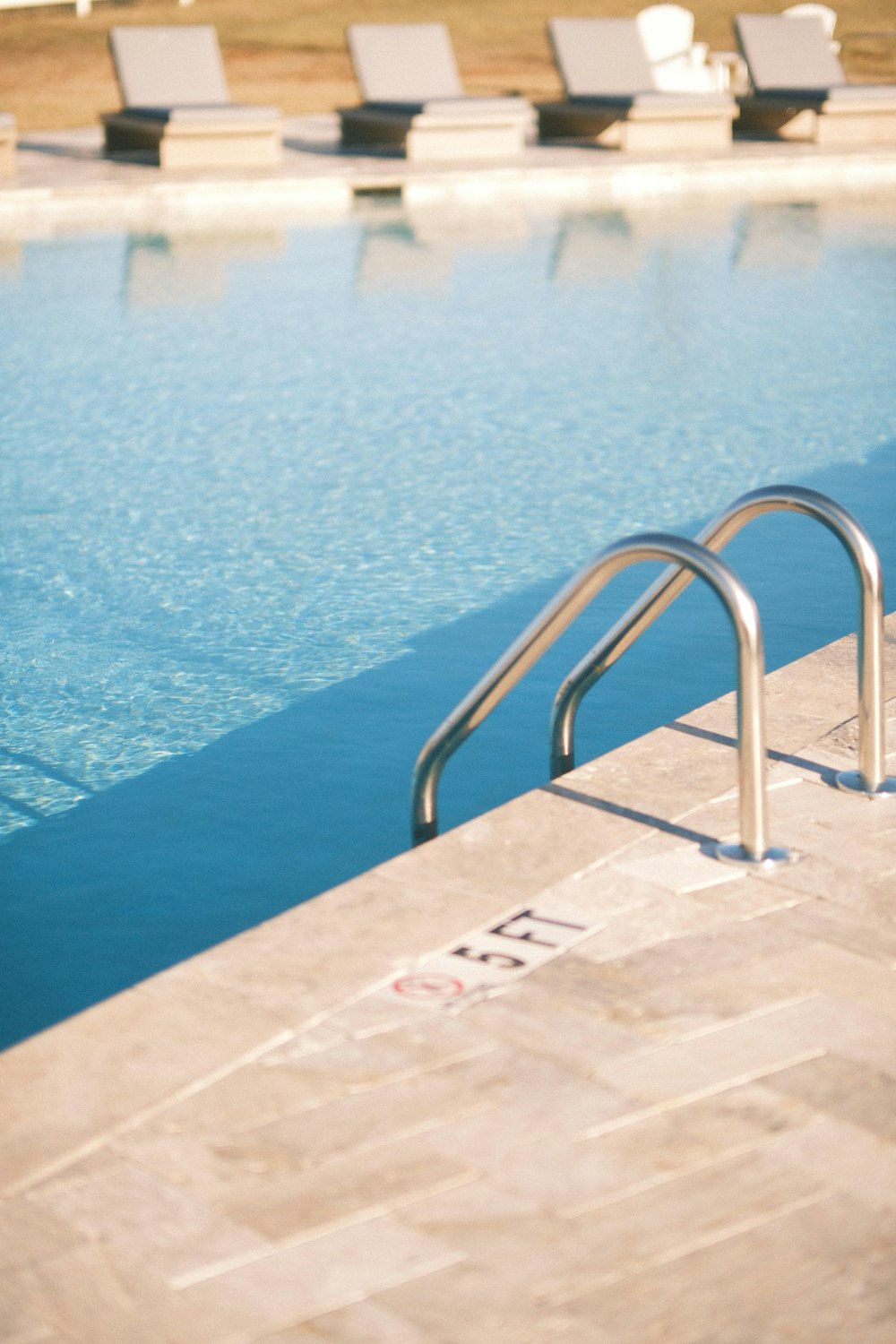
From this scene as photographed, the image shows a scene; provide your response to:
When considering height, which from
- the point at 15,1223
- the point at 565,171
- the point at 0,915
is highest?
the point at 565,171

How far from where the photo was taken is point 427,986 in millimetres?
2740

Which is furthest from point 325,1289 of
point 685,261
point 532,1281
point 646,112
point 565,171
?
point 646,112

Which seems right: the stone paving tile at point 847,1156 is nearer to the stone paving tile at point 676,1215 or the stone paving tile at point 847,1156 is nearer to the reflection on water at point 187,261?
the stone paving tile at point 676,1215

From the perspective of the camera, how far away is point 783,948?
287 centimetres

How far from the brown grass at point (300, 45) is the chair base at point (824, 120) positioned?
489 centimetres

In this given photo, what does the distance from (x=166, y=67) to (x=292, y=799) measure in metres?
14.2

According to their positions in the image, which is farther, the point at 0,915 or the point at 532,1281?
the point at 0,915

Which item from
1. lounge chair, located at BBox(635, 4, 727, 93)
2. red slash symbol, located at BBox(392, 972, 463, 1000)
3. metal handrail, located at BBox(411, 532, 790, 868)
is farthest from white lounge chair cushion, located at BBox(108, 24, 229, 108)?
red slash symbol, located at BBox(392, 972, 463, 1000)

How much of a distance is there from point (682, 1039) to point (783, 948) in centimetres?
36

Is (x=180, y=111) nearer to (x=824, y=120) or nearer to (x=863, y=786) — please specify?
(x=824, y=120)

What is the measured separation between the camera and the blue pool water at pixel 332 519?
436 centimetres

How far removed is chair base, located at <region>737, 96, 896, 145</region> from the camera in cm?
1791

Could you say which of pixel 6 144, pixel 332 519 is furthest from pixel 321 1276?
pixel 6 144

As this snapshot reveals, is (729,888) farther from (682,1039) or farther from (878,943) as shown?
(682,1039)
